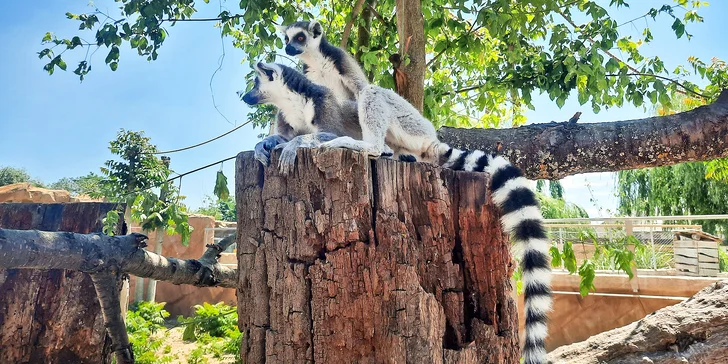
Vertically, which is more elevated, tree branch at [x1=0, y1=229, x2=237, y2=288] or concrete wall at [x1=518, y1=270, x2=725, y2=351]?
tree branch at [x1=0, y1=229, x2=237, y2=288]

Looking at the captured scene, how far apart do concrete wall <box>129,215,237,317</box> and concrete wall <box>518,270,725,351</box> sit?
30.7 feet

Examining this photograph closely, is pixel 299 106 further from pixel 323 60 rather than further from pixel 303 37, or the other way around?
pixel 303 37

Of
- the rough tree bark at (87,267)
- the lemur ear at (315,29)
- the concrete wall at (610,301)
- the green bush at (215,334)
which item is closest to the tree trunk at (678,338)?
the rough tree bark at (87,267)

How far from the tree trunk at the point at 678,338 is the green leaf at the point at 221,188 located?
3.71 metres

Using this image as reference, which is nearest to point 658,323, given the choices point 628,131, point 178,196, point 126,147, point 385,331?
point 628,131

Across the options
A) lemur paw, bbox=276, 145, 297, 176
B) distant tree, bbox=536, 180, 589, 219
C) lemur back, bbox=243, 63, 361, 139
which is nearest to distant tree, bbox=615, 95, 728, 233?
distant tree, bbox=536, 180, 589, 219

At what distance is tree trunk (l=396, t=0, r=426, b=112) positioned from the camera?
5.01 m

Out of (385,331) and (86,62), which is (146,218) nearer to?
(86,62)

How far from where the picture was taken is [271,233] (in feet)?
7.16

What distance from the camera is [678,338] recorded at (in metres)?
3.90

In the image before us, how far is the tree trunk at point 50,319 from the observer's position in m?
3.84

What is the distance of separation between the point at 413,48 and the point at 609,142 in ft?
7.69

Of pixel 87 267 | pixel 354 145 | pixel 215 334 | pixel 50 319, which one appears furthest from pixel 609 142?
pixel 215 334

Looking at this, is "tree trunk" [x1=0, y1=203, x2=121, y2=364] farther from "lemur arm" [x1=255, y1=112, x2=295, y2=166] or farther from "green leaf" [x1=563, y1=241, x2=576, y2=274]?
"green leaf" [x1=563, y1=241, x2=576, y2=274]
